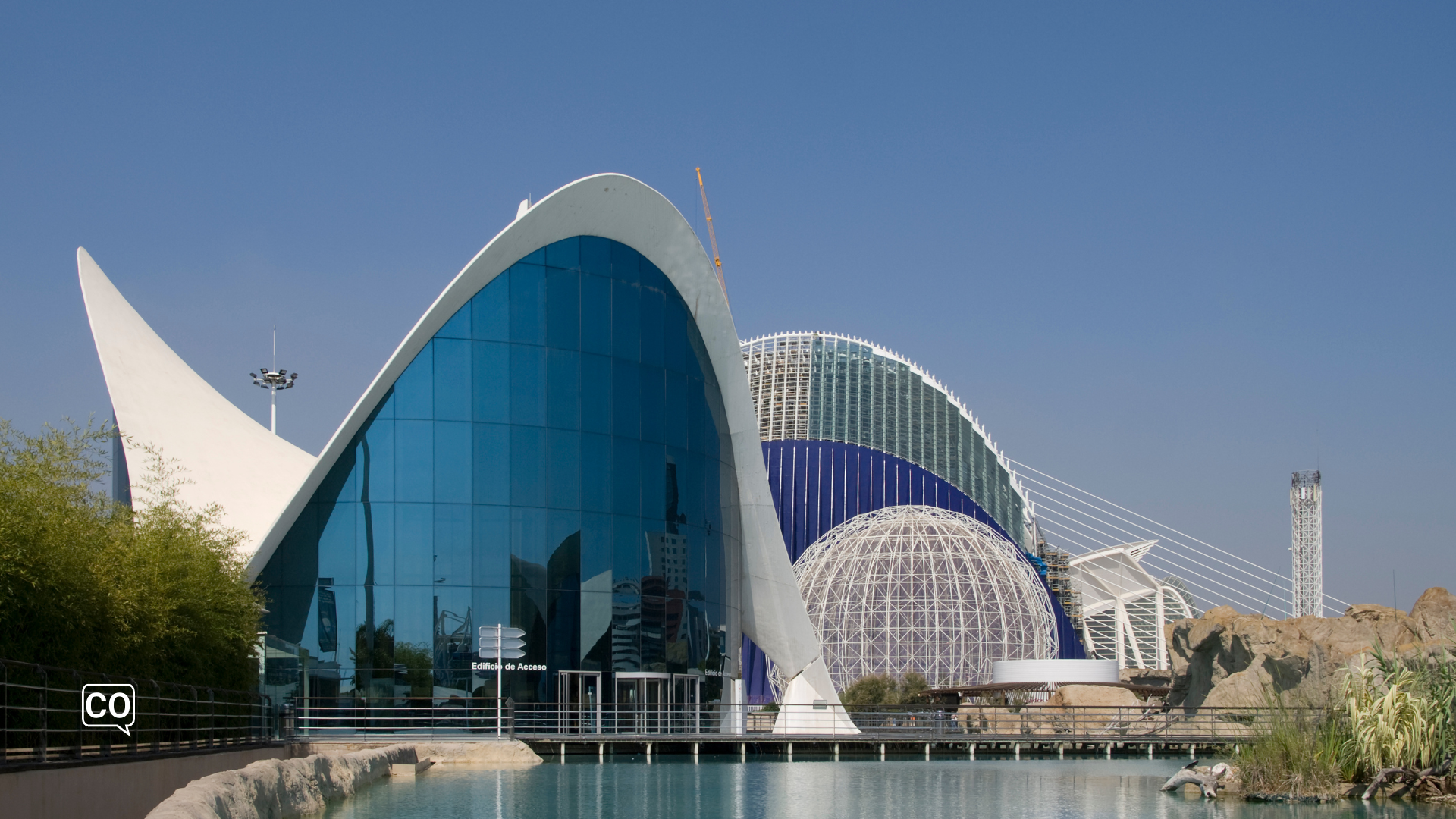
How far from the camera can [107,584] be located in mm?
18125

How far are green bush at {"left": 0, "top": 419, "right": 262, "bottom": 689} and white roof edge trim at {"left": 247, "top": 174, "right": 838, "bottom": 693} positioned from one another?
4840mm

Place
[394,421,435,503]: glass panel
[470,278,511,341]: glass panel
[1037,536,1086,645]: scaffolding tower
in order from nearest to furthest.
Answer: [394,421,435,503]: glass panel
[470,278,511,341]: glass panel
[1037,536,1086,645]: scaffolding tower

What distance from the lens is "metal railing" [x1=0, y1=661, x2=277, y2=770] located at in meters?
12.2

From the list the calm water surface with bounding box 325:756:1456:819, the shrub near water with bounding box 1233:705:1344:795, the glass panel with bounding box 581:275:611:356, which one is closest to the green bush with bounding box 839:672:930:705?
the calm water surface with bounding box 325:756:1456:819

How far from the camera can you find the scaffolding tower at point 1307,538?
238 feet

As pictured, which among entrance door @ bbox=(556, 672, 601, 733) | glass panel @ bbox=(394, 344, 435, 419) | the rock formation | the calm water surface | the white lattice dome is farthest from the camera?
the white lattice dome

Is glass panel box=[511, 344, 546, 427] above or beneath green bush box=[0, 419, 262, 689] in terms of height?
above

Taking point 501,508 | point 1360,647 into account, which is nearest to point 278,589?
point 501,508

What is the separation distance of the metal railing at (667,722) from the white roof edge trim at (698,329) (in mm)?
2703

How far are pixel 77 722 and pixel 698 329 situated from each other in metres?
22.6

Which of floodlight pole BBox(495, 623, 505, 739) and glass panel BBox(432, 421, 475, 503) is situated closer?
floodlight pole BBox(495, 623, 505, 739)

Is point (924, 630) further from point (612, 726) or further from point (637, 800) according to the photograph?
point (637, 800)

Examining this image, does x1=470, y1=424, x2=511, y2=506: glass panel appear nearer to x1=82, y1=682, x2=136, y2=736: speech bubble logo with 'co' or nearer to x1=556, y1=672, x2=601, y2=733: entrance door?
x1=556, y1=672, x2=601, y2=733: entrance door

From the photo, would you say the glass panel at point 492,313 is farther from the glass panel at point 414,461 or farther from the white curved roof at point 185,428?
the white curved roof at point 185,428
